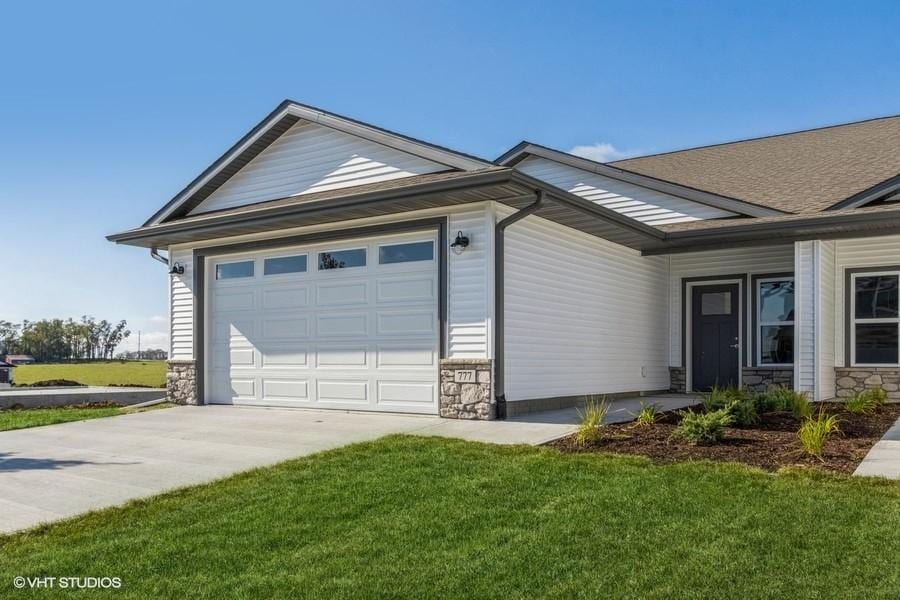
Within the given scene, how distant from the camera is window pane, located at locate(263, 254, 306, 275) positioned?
11.3 metres

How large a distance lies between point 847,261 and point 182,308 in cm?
1127

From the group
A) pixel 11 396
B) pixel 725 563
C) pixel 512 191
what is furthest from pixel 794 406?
pixel 11 396

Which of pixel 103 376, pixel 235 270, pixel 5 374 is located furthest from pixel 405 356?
pixel 103 376

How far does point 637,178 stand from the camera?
13.8m

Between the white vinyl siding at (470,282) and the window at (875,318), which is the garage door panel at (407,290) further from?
the window at (875,318)

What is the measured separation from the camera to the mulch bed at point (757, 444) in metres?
6.25

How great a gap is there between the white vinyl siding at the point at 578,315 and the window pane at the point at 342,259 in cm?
228

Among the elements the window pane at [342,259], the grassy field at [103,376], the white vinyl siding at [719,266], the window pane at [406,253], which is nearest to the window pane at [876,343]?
the white vinyl siding at [719,266]

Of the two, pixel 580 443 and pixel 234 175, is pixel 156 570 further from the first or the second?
pixel 234 175

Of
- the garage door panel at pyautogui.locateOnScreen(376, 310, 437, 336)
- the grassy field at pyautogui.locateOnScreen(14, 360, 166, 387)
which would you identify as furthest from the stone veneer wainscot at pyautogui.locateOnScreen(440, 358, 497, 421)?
the grassy field at pyautogui.locateOnScreen(14, 360, 166, 387)

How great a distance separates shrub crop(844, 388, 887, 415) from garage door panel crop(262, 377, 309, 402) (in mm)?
7641

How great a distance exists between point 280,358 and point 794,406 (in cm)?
730

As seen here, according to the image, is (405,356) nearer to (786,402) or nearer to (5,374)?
(786,402)

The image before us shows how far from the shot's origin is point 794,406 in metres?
8.83
